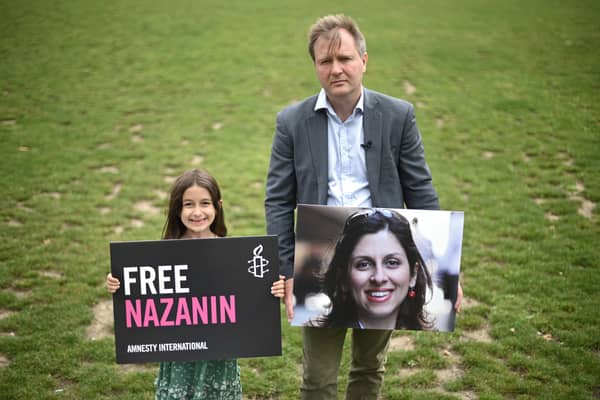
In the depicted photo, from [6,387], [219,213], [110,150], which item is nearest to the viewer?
[219,213]

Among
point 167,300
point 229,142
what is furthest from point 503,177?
point 167,300

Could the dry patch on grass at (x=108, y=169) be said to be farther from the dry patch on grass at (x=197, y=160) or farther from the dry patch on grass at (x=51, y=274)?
the dry patch on grass at (x=51, y=274)

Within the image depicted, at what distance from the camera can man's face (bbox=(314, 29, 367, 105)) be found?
286 cm

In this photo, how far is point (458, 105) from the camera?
12555 millimetres

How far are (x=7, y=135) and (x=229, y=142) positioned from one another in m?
4.41

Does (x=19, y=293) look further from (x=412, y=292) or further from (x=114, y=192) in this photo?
(x=412, y=292)

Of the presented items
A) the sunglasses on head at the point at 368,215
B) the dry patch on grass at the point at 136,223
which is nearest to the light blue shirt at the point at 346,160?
the sunglasses on head at the point at 368,215

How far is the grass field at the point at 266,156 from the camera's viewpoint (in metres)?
4.84

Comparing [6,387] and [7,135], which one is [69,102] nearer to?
[7,135]

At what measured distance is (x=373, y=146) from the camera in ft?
9.97

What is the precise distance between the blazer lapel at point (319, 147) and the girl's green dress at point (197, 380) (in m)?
1.33

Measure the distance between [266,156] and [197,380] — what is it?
23.5 ft

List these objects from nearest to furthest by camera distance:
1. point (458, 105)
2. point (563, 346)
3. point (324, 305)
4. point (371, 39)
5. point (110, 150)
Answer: point (324, 305)
point (563, 346)
point (110, 150)
point (458, 105)
point (371, 39)

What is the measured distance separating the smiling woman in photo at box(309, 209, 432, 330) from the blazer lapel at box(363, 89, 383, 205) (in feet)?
0.64
